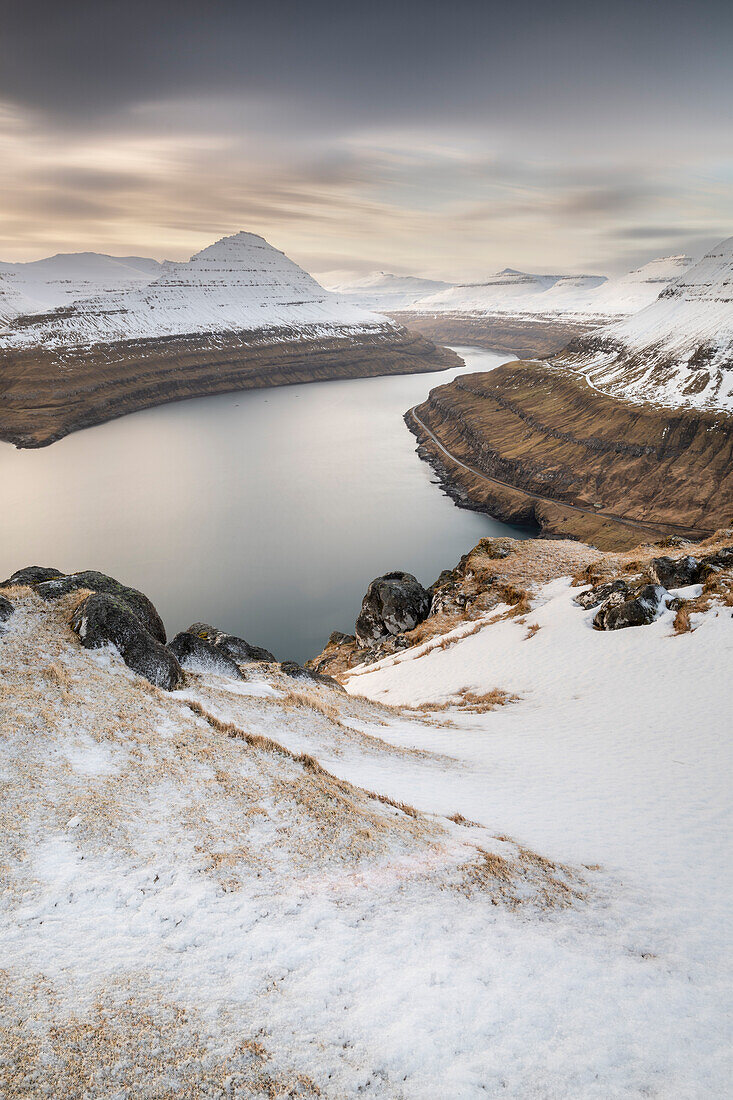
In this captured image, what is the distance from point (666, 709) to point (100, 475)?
104m

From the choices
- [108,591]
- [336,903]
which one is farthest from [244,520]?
[336,903]

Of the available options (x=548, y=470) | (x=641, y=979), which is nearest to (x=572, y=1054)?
(x=641, y=979)

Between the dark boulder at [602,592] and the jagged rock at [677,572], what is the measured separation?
1415 millimetres

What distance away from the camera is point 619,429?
10600 centimetres

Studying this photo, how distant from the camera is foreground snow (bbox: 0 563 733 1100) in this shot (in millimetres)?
5258

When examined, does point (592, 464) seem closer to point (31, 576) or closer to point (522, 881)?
point (31, 576)

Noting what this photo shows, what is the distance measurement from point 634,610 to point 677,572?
380cm

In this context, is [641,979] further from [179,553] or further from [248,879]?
[179,553]

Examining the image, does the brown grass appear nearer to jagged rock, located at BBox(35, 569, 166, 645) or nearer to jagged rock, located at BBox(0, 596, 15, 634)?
jagged rock, located at BBox(35, 569, 166, 645)

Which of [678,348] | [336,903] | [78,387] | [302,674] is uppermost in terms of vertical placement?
[678,348]

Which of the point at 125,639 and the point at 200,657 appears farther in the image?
the point at 200,657

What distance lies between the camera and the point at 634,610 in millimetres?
22031

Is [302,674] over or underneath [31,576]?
underneath

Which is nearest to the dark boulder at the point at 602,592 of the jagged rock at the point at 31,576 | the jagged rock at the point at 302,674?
the jagged rock at the point at 302,674
